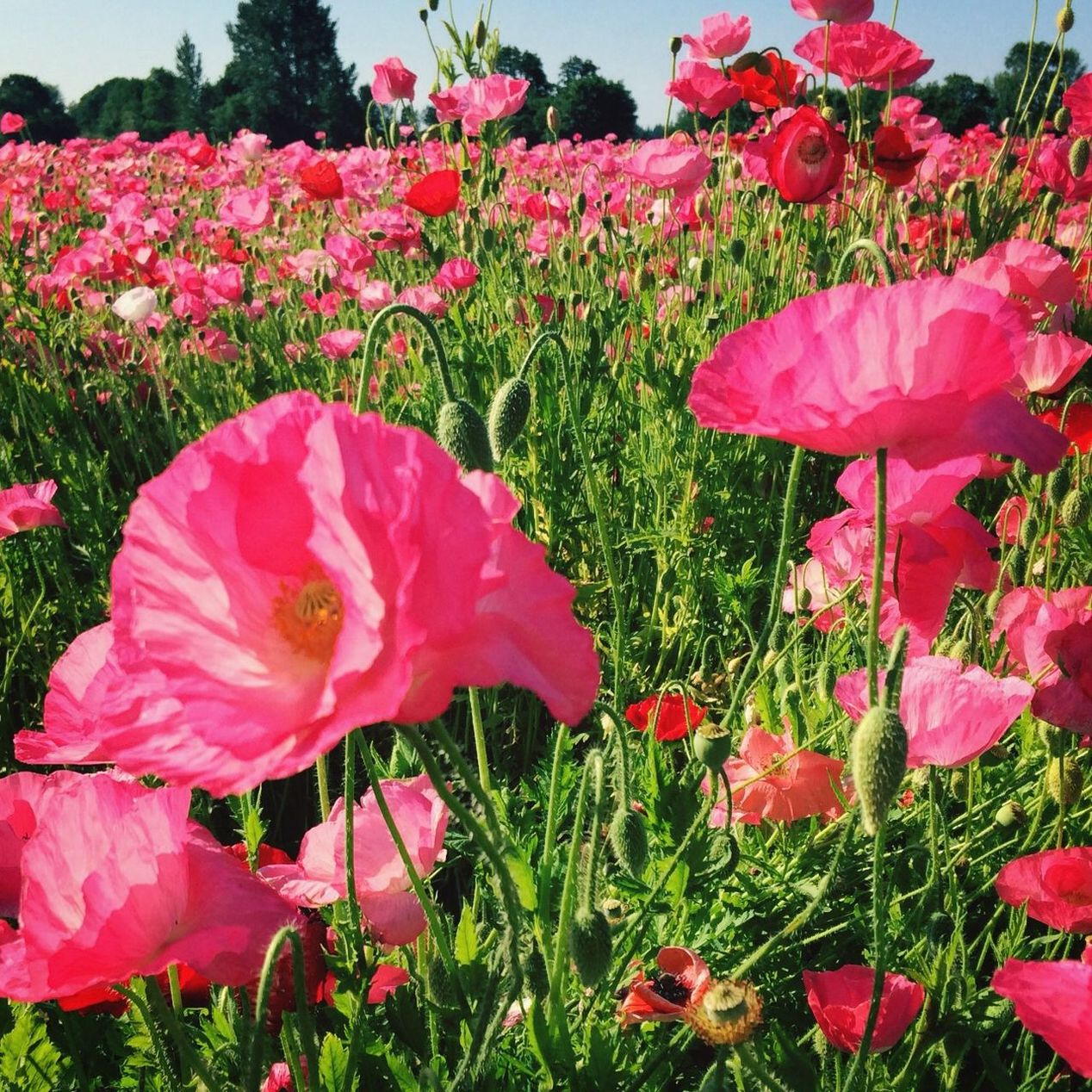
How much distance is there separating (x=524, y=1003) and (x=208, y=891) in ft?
1.11

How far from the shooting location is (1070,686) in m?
1.09

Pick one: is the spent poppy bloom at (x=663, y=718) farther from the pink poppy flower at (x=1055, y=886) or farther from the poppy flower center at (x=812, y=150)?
the poppy flower center at (x=812, y=150)

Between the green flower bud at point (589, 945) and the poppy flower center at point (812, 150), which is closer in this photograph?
the green flower bud at point (589, 945)

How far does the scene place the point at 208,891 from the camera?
741mm

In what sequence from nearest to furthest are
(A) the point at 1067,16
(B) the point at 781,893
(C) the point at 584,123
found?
1. (B) the point at 781,893
2. (A) the point at 1067,16
3. (C) the point at 584,123

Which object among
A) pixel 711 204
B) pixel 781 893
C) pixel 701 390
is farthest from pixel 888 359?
pixel 711 204

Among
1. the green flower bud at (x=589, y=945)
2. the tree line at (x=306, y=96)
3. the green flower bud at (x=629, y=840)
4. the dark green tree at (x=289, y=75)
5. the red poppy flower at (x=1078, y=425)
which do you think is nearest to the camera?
the green flower bud at (x=589, y=945)

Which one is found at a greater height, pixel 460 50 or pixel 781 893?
pixel 460 50

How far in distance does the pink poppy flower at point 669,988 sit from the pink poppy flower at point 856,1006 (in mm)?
127

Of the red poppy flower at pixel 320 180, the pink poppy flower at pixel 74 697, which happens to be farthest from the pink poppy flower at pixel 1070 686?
the red poppy flower at pixel 320 180

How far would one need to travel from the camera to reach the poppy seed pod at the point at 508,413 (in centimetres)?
116

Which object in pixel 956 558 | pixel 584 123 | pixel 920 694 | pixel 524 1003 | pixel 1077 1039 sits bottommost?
pixel 524 1003

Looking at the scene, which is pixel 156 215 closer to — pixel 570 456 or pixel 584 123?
pixel 570 456

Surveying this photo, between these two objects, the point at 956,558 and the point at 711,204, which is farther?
the point at 711,204
